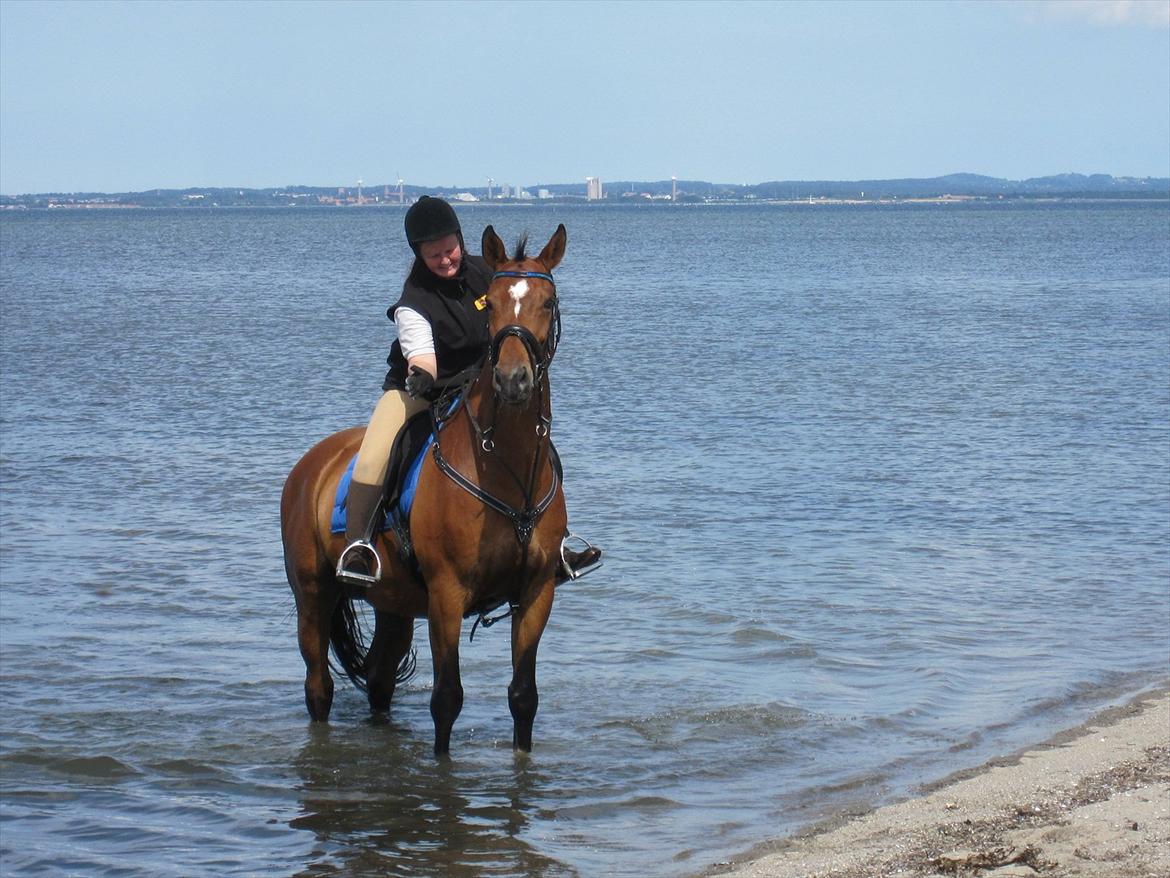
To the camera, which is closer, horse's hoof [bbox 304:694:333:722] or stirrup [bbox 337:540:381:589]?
stirrup [bbox 337:540:381:589]

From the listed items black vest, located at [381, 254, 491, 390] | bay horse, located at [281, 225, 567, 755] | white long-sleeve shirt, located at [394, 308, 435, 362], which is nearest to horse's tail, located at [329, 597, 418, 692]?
bay horse, located at [281, 225, 567, 755]

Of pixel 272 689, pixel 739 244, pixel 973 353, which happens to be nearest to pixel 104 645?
pixel 272 689

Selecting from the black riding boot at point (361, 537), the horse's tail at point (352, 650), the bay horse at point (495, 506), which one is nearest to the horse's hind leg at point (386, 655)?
the horse's tail at point (352, 650)

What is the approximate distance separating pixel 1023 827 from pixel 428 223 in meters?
4.04

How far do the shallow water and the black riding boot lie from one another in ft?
4.00

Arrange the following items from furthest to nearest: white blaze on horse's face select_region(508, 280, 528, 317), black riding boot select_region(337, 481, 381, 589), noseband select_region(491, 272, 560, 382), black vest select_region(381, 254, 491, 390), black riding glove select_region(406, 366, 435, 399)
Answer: black riding boot select_region(337, 481, 381, 589) < black vest select_region(381, 254, 491, 390) < black riding glove select_region(406, 366, 435, 399) < white blaze on horse's face select_region(508, 280, 528, 317) < noseband select_region(491, 272, 560, 382)

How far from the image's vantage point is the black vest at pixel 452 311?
8.20 metres

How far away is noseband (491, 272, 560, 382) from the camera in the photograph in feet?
23.8

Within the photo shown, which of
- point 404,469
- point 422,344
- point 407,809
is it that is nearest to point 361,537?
point 404,469

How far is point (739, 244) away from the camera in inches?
5108

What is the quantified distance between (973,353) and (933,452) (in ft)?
54.7

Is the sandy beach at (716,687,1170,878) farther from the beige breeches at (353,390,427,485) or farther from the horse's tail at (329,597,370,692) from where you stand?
the horse's tail at (329,597,370,692)

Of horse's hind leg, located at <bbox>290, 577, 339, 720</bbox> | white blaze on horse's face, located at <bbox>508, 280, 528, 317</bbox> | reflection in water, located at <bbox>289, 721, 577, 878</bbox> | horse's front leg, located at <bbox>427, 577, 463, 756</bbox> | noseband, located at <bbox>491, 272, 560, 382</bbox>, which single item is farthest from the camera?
horse's hind leg, located at <bbox>290, 577, 339, 720</bbox>

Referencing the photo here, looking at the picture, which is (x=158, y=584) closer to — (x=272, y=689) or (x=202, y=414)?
(x=272, y=689)
